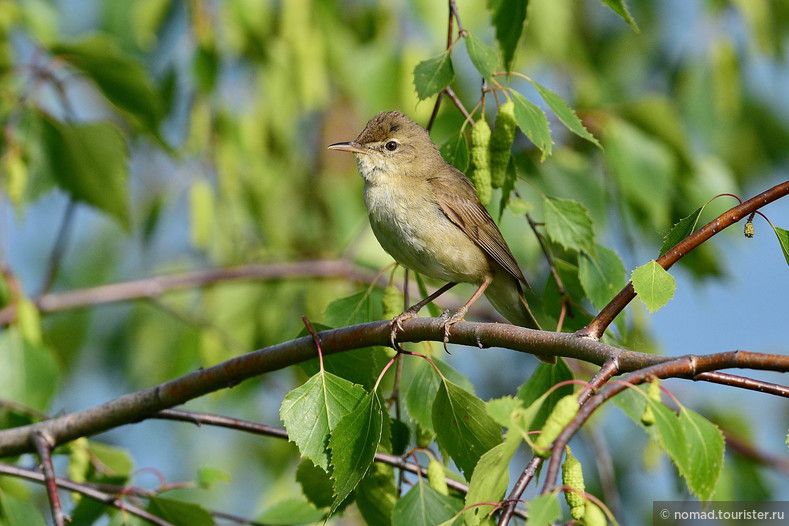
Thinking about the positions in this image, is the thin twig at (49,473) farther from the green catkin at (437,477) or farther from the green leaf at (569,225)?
the green leaf at (569,225)

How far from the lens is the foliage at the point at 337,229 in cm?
227

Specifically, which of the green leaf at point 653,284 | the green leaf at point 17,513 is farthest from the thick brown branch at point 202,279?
the green leaf at point 653,284

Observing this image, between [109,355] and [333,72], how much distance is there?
96.6 inches

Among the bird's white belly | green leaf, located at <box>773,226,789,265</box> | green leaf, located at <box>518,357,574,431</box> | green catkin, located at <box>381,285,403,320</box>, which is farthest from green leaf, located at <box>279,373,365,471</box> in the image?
the bird's white belly

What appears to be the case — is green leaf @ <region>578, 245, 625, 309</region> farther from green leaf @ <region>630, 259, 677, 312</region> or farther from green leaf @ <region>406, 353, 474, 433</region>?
green leaf @ <region>630, 259, 677, 312</region>

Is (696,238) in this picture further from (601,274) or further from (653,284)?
(601,274)

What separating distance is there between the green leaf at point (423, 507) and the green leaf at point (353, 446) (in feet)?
0.66

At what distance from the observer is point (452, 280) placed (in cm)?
364

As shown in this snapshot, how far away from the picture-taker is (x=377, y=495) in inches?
102

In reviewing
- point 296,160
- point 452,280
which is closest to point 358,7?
point 296,160

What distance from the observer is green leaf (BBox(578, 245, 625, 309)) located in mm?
2590

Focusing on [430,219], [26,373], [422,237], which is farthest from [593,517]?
[26,373]

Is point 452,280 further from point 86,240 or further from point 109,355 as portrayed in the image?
point 86,240

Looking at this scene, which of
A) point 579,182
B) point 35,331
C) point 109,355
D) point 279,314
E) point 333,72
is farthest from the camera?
point 109,355
